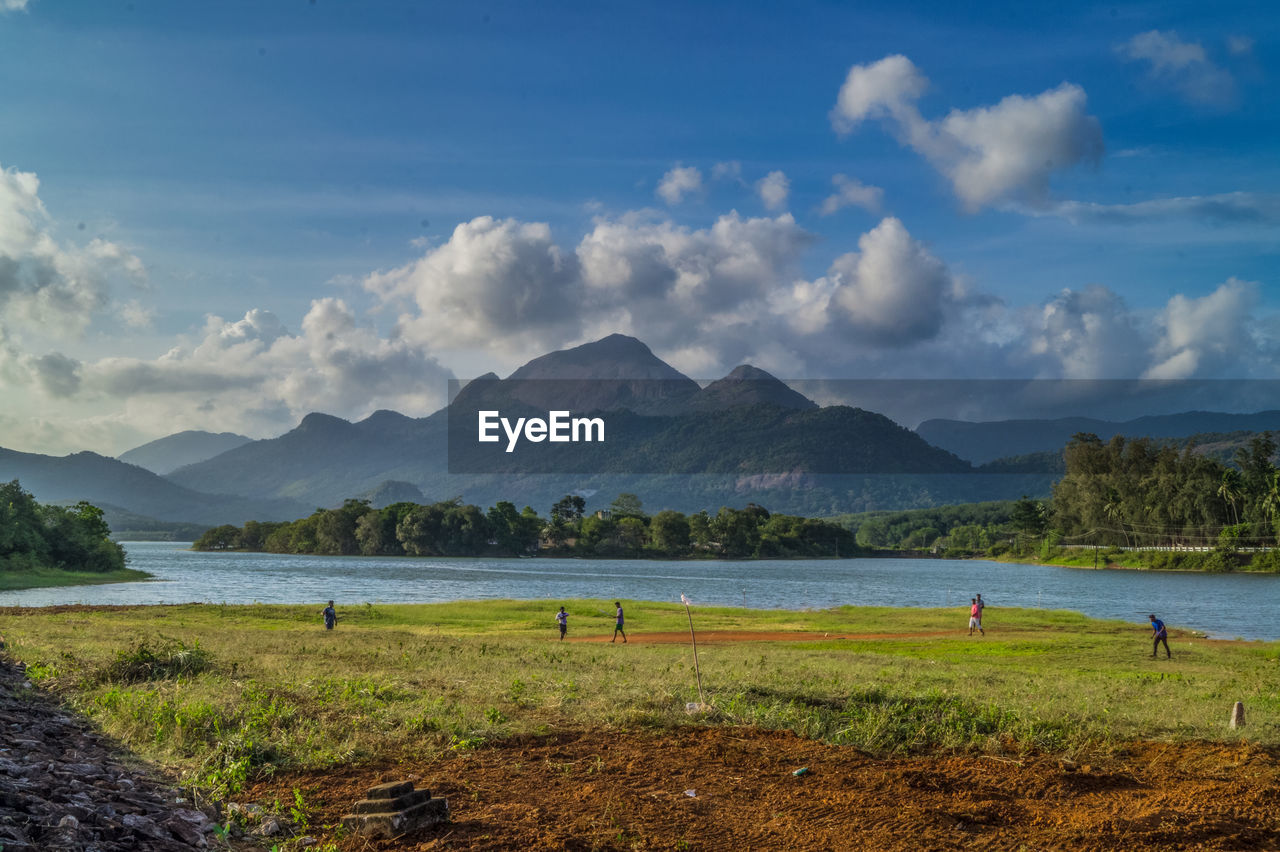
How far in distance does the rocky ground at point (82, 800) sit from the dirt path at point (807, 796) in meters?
1.25

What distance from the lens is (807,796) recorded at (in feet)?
32.7

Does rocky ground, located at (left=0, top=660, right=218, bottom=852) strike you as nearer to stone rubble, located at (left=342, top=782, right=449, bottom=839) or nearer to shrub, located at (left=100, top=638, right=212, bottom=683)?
stone rubble, located at (left=342, top=782, right=449, bottom=839)

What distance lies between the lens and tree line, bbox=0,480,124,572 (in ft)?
279

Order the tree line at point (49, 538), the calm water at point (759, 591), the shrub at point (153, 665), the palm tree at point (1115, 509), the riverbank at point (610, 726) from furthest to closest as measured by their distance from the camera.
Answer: the palm tree at point (1115, 509)
the tree line at point (49, 538)
the calm water at point (759, 591)
the shrub at point (153, 665)
the riverbank at point (610, 726)

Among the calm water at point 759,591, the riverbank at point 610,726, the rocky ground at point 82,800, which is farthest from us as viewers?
the calm water at point 759,591

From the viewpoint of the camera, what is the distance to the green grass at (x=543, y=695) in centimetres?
1259

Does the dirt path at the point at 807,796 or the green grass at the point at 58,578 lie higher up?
the dirt path at the point at 807,796

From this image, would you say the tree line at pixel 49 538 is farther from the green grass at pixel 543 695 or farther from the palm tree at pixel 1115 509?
the palm tree at pixel 1115 509

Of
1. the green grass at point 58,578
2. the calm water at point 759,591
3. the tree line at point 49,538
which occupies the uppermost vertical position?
Answer: the tree line at point 49,538

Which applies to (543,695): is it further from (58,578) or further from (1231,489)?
(1231,489)

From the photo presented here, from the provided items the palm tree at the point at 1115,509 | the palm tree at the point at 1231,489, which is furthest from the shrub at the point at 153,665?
the palm tree at the point at 1115,509

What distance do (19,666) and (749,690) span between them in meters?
15.9

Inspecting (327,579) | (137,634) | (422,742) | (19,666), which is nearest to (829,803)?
(422,742)

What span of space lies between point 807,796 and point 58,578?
9447 centimetres
